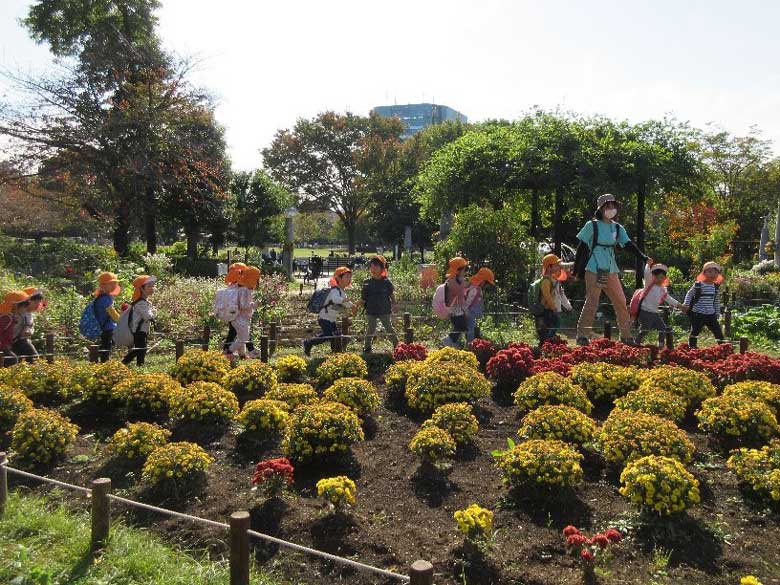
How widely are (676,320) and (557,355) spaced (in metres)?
5.88

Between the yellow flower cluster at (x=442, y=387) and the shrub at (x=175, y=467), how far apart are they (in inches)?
88.6

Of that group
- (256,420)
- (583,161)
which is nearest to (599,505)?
(256,420)

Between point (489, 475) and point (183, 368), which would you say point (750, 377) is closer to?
point (489, 475)

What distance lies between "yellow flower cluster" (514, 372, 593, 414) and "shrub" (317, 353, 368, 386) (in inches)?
74.8

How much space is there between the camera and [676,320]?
12055 millimetres

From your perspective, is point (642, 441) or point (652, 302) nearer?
point (642, 441)

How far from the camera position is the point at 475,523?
3408 mm

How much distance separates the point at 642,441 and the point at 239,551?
2.98m

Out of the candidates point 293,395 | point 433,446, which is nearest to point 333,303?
point 293,395

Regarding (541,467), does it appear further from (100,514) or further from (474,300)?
(474,300)

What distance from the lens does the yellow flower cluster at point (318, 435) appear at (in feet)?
15.2

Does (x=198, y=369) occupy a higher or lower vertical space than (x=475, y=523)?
higher

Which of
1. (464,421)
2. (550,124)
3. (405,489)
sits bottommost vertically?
(405,489)

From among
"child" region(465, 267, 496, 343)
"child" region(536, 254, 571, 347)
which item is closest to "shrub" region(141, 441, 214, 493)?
"child" region(465, 267, 496, 343)
